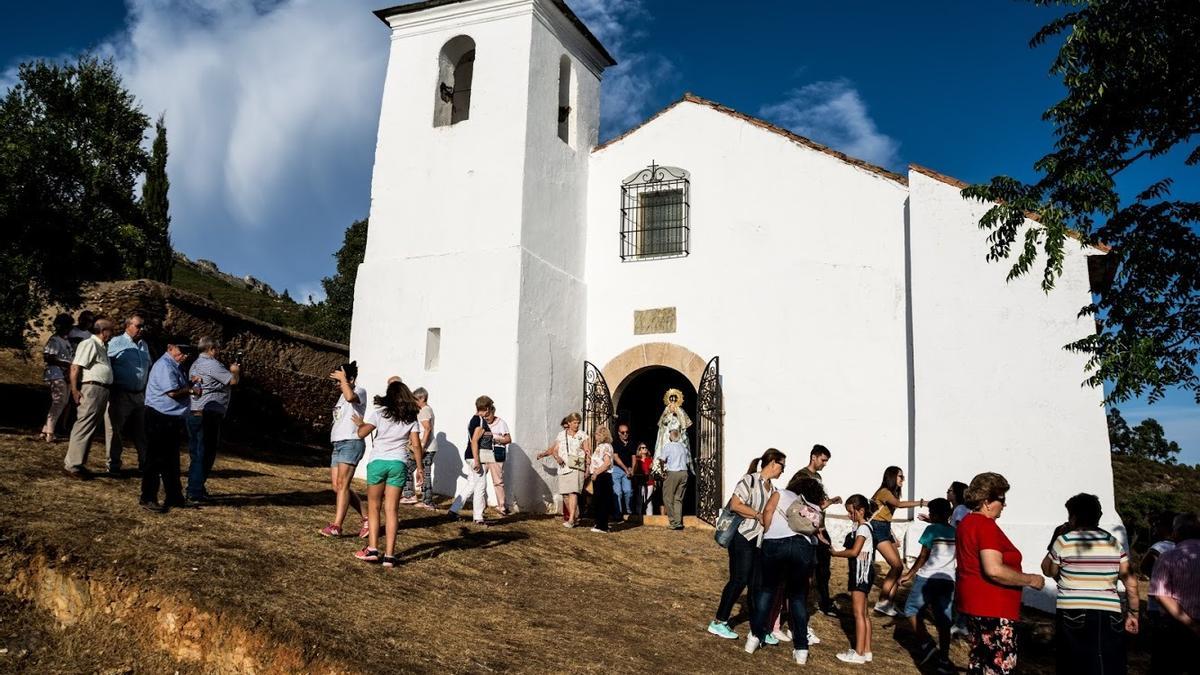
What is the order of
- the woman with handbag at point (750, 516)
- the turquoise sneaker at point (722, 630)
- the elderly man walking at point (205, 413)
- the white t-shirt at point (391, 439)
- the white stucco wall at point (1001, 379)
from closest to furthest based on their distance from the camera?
1. the woman with handbag at point (750, 516)
2. the turquoise sneaker at point (722, 630)
3. the white t-shirt at point (391, 439)
4. the elderly man walking at point (205, 413)
5. the white stucco wall at point (1001, 379)

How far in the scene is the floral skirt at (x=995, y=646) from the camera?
4.96 metres

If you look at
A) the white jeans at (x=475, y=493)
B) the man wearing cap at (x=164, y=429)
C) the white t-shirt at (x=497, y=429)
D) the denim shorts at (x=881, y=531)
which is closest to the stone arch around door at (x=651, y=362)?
the white t-shirt at (x=497, y=429)

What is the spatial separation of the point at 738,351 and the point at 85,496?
841 centimetres

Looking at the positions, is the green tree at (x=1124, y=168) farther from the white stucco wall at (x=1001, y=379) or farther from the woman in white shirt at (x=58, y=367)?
the woman in white shirt at (x=58, y=367)

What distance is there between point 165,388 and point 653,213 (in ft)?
27.2

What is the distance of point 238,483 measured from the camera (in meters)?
9.66

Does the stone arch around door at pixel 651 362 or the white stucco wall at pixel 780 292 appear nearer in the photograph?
the white stucco wall at pixel 780 292

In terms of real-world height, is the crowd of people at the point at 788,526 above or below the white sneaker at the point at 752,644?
above

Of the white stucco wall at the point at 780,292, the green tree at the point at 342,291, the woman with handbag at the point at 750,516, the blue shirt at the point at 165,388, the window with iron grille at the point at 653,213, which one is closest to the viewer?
the woman with handbag at the point at 750,516

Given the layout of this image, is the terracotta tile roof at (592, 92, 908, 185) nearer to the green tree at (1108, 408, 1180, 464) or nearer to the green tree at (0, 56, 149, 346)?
the green tree at (0, 56, 149, 346)

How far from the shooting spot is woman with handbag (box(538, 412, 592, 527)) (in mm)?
11047

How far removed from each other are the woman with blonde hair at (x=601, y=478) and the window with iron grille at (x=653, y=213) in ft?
12.1

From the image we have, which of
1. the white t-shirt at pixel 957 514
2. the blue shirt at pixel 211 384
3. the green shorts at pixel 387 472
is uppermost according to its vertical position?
the blue shirt at pixel 211 384

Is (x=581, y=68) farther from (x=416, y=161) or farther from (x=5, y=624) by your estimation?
(x=5, y=624)
